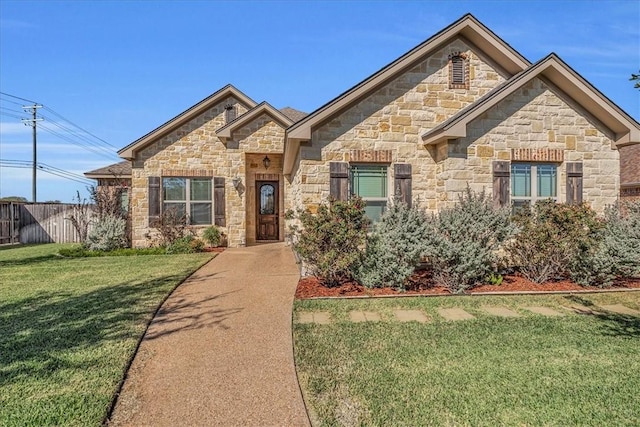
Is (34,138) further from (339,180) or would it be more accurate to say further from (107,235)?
(339,180)

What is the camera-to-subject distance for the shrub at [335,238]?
24.6 feet

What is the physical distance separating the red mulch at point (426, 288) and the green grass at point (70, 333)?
2780 mm

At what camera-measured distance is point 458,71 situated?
406 inches

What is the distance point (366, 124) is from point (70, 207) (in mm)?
→ 17785

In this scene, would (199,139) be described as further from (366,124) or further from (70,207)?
(70,207)

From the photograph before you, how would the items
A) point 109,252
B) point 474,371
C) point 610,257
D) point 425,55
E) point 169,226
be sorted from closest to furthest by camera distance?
point 474,371 → point 610,257 → point 425,55 → point 109,252 → point 169,226

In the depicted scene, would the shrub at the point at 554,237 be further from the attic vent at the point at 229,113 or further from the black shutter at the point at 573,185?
the attic vent at the point at 229,113

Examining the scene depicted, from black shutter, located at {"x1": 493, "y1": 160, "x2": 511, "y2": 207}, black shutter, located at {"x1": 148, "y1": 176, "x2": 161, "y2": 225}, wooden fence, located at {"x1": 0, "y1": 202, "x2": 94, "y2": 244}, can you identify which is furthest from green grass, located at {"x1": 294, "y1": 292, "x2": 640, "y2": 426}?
wooden fence, located at {"x1": 0, "y1": 202, "x2": 94, "y2": 244}

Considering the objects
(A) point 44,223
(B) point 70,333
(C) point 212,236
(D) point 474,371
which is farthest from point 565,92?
(A) point 44,223

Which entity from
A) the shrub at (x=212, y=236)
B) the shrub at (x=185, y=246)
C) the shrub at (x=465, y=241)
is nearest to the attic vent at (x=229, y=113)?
the shrub at (x=212, y=236)

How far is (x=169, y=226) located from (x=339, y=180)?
26.2 feet

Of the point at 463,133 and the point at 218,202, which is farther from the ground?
the point at 463,133

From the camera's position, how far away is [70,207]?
19.9 metres

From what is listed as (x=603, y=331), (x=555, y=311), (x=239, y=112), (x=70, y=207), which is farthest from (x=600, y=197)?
(x=70, y=207)
